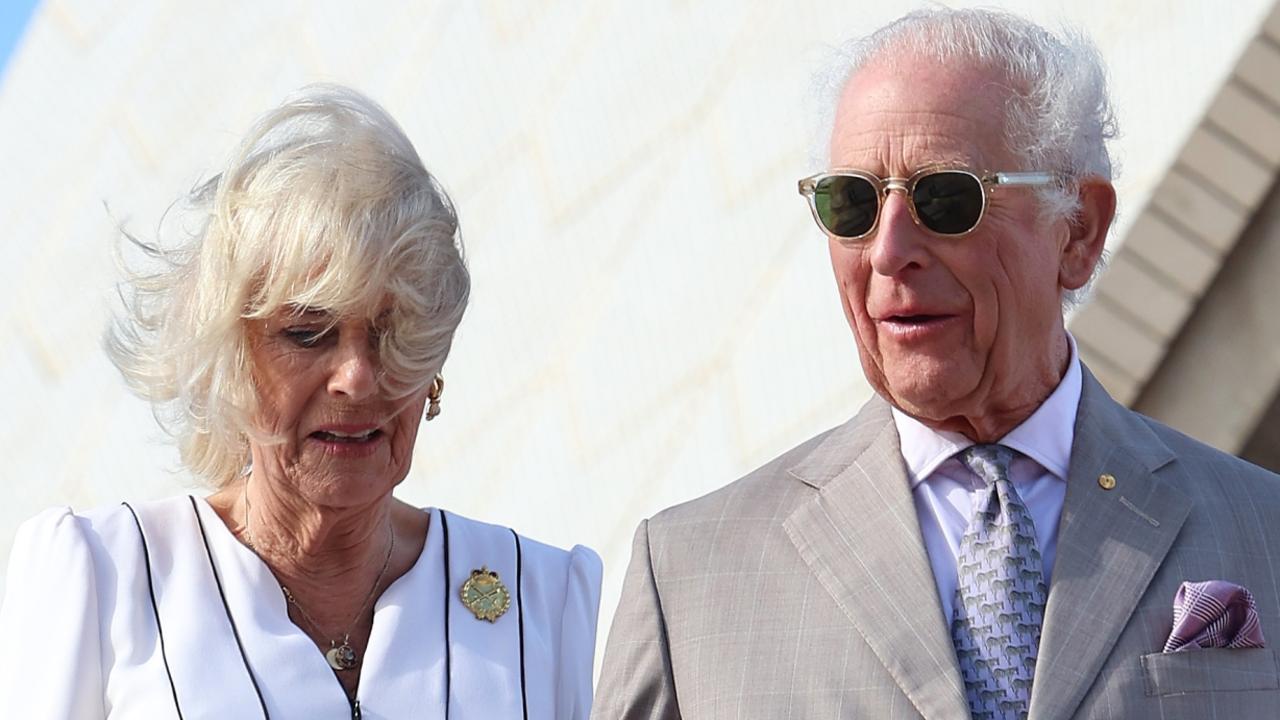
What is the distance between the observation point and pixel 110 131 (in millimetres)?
13086

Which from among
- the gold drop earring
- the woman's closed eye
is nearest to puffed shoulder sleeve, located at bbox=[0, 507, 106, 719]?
the woman's closed eye

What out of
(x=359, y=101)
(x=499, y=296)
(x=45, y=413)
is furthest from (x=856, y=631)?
(x=45, y=413)

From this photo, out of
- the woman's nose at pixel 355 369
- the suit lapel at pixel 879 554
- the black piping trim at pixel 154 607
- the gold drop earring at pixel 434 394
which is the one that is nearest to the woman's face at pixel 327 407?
the woman's nose at pixel 355 369

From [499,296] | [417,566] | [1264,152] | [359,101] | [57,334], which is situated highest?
[57,334]

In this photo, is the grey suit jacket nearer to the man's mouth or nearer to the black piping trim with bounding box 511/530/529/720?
the man's mouth

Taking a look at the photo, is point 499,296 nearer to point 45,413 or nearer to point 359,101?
point 45,413

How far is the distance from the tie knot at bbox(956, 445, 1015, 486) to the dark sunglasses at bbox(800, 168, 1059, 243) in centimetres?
28

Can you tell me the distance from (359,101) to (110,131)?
9868mm

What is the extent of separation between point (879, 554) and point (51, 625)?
1.28 meters

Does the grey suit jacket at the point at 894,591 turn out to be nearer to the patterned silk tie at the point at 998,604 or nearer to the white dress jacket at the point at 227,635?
the patterned silk tie at the point at 998,604

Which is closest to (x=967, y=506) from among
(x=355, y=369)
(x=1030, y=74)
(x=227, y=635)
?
(x=1030, y=74)

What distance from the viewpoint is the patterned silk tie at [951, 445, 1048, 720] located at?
266cm

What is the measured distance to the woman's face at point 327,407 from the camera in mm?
3342

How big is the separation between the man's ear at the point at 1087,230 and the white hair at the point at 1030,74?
0.02 m
